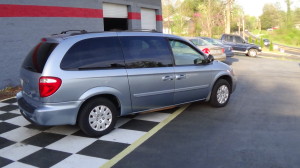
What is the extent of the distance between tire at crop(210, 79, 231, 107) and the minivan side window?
2.41 feet

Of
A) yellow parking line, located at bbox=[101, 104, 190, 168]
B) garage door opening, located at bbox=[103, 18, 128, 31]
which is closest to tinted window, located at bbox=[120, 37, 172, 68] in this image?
yellow parking line, located at bbox=[101, 104, 190, 168]

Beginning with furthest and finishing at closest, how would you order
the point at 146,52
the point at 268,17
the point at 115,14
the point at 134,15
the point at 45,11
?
the point at 268,17 → the point at 134,15 → the point at 115,14 → the point at 45,11 → the point at 146,52

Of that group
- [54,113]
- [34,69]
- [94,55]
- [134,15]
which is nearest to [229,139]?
[94,55]

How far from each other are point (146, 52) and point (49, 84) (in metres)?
1.86

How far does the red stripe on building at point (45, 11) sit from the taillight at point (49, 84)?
18.8ft

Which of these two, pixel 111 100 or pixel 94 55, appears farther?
pixel 111 100

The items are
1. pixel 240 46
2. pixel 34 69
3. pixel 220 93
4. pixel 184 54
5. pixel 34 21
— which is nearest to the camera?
pixel 34 69

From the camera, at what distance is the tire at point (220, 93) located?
20.7ft

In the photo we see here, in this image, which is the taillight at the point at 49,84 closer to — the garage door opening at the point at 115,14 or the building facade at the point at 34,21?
the building facade at the point at 34,21

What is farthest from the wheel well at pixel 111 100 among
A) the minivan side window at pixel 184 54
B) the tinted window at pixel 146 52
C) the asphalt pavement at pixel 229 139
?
the minivan side window at pixel 184 54

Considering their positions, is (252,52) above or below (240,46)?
below

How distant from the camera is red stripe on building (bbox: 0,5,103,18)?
29.1 ft

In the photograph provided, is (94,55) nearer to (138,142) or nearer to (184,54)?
(138,142)

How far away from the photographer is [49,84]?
4.24 meters
